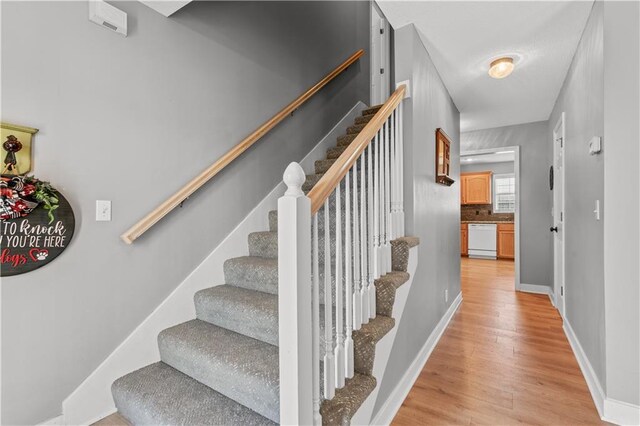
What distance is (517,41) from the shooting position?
228 cm

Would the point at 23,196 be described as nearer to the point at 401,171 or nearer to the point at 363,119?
the point at 401,171

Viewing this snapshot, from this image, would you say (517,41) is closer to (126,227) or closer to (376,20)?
(376,20)

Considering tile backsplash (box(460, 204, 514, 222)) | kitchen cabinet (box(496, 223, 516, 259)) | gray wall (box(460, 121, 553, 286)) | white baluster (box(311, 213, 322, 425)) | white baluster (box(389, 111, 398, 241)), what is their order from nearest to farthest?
white baluster (box(311, 213, 322, 425))
white baluster (box(389, 111, 398, 241))
gray wall (box(460, 121, 553, 286))
kitchen cabinet (box(496, 223, 516, 259))
tile backsplash (box(460, 204, 514, 222))

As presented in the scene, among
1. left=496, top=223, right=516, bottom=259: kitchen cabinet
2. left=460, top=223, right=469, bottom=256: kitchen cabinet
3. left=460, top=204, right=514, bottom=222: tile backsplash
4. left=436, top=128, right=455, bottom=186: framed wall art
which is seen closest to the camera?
left=436, top=128, right=455, bottom=186: framed wall art

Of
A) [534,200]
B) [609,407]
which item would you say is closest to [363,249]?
[609,407]

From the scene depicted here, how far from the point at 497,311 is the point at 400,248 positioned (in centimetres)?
249

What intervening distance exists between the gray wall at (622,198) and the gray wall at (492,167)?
6.79 m

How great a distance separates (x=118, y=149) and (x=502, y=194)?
8.71 m

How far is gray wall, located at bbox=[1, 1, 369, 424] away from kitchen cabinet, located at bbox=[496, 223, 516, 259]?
Answer: 6577 millimetres

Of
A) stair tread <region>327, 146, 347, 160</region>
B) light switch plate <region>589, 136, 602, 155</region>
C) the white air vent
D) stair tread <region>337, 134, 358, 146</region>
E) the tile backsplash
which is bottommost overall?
the tile backsplash

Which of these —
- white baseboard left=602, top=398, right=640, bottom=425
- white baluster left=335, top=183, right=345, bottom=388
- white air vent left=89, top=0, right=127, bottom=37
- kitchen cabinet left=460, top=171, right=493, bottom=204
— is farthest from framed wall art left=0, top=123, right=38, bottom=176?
kitchen cabinet left=460, top=171, right=493, bottom=204

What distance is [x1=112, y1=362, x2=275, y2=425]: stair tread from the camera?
1.28 m

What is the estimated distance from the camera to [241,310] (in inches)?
65.1

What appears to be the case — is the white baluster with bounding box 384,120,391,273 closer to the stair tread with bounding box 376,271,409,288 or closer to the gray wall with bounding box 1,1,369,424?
the stair tread with bounding box 376,271,409,288
